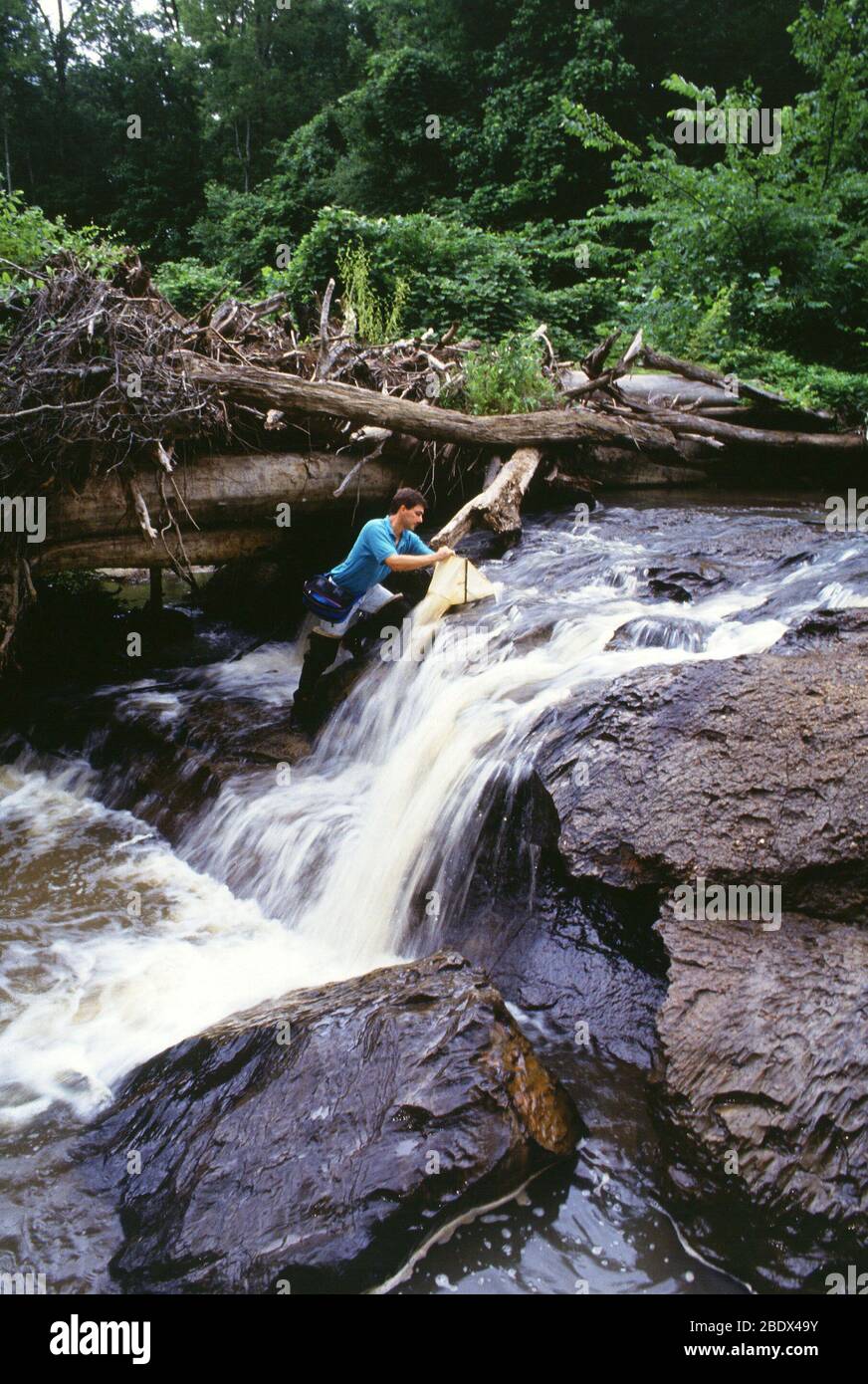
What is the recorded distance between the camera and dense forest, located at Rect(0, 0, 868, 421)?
1350 cm

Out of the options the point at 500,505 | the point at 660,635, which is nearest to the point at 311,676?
the point at 500,505

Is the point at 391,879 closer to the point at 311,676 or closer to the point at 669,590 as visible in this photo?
the point at 311,676

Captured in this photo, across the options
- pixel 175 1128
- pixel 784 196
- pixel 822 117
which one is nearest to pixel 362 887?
pixel 175 1128

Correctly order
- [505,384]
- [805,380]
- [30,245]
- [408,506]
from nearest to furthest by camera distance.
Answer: [408,506] < [30,245] < [505,384] < [805,380]

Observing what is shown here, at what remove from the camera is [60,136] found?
34.1 meters

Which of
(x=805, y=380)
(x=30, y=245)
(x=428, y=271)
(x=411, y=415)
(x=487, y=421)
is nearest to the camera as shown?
(x=411, y=415)

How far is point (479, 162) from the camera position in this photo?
78.0ft

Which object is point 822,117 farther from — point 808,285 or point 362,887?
point 362,887

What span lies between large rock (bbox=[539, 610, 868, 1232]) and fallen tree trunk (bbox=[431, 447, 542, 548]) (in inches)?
119

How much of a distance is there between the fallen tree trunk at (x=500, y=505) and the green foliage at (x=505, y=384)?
0.91m

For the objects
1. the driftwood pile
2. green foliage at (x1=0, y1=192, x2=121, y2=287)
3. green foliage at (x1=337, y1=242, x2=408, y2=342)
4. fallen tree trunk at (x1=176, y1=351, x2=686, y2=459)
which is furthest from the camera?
green foliage at (x1=337, y1=242, x2=408, y2=342)

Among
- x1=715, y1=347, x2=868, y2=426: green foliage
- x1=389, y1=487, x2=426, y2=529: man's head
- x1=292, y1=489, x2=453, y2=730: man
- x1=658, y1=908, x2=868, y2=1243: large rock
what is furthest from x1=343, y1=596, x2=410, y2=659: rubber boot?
x1=715, y1=347, x2=868, y2=426: green foliage

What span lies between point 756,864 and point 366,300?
1177 cm

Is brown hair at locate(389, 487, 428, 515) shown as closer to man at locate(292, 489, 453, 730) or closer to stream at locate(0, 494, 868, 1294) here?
man at locate(292, 489, 453, 730)
